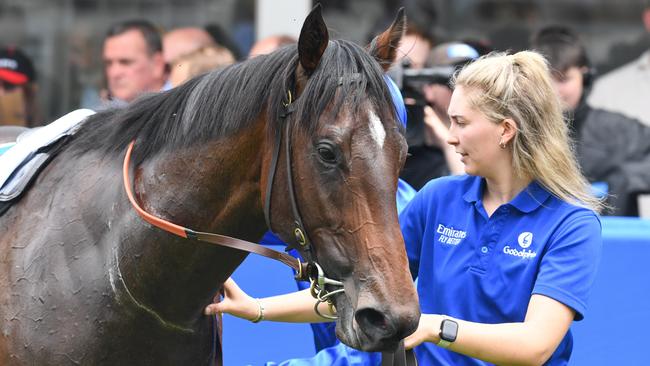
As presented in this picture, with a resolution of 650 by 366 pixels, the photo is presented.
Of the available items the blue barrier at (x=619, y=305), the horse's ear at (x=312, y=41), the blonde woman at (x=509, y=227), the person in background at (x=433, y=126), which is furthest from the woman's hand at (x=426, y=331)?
the person in background at (x=433, y=126)

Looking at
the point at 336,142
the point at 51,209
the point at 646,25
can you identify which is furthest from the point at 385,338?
the point at 646,25

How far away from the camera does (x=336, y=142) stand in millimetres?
2453

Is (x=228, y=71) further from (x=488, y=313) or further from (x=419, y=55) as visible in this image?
(x=419, y=55)

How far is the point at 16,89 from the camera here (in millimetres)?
6539

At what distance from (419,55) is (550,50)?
80 cm

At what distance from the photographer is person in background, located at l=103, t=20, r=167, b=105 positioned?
6.25 meters

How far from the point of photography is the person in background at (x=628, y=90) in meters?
6.93

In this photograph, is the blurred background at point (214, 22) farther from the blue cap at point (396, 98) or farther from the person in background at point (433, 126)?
the blue cap at point (396, 98)

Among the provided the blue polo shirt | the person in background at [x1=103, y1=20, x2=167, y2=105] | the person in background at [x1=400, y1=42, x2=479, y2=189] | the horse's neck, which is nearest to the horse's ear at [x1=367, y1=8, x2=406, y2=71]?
the horse's neck

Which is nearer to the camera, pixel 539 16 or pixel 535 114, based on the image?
pixel 535 114

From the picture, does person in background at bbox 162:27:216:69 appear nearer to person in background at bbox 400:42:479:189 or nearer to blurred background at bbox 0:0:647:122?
blurred background at bbox 0:0:647:122

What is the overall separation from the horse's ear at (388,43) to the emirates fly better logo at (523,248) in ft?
2.02

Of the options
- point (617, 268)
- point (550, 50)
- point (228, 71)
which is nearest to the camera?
point (228, 71)

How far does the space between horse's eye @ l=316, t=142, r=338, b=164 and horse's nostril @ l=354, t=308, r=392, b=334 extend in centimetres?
36
